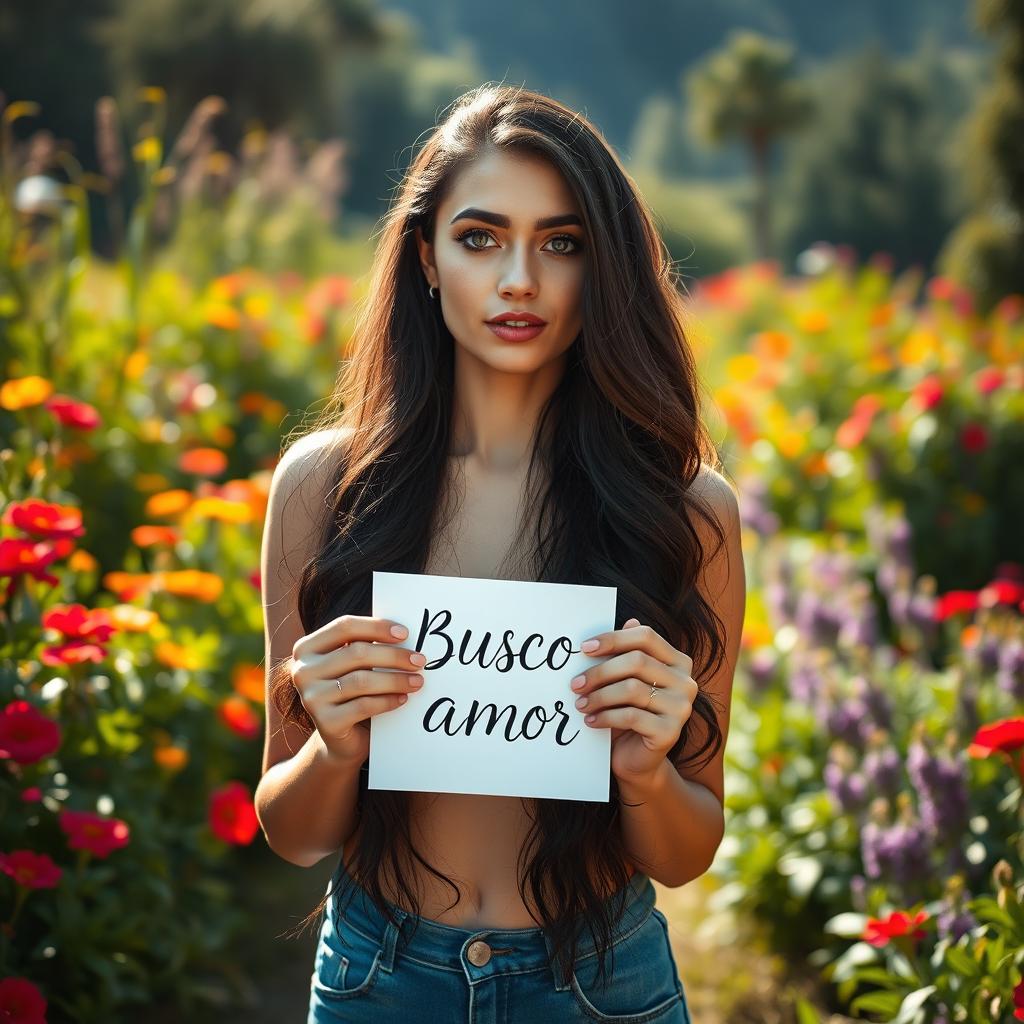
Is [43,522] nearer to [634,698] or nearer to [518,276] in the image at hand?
[518,276]

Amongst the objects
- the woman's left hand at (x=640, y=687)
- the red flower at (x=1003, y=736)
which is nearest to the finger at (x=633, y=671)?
the woman's left hand at (x=640, y=687)

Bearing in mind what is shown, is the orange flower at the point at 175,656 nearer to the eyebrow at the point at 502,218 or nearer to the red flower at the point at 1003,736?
the eyebrow at the point at 502,218

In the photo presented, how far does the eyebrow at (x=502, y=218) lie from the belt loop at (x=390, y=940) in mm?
885

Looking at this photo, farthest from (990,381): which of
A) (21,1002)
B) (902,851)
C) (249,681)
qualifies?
(21,1002)

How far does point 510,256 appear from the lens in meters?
1.46

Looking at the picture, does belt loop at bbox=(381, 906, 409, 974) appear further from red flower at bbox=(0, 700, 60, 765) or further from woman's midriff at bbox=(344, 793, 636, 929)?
red flower at bbox=(0, 700, 60, 765)

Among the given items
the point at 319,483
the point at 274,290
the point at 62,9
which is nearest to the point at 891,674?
the point at 319,483

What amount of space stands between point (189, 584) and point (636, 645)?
1.60 m

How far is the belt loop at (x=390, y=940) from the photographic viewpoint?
141 cm

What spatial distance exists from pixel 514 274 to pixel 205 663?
1714 mm

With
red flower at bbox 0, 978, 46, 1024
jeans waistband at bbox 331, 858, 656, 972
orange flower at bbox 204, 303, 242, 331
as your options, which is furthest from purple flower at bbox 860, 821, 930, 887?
orange flower at bbox 204, 303, 242, 331

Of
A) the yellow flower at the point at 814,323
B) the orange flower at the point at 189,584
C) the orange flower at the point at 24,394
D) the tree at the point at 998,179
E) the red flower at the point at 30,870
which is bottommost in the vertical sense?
the red flower at the point at 30,870

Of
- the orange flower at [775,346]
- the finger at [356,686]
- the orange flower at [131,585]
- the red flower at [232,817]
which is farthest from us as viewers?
the orange flower at [775,346]

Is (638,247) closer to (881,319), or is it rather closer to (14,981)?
(14,981)
